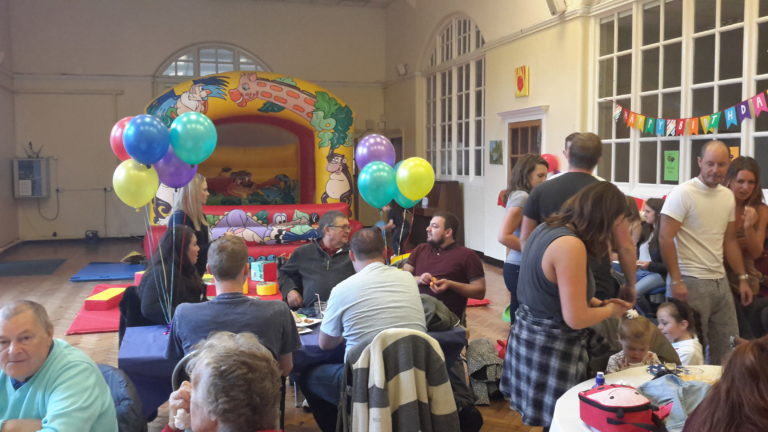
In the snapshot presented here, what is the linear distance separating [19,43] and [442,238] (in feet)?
34.9

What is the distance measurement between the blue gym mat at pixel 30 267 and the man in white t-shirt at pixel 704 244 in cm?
Result: 784

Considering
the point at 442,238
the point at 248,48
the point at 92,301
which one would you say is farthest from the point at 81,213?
the point at 442,238

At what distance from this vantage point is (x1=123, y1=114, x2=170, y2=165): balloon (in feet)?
12.4

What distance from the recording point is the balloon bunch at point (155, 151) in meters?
3.83

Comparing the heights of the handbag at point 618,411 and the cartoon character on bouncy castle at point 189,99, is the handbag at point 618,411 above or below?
below

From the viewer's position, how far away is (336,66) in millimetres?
13336

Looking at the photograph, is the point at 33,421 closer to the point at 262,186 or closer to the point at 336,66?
the point at 262,186

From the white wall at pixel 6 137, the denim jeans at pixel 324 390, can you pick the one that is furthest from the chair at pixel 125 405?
the white wall at pixel 6 137

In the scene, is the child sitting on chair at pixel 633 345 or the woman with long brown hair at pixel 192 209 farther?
the woman with long brown hair at pixel 192 209

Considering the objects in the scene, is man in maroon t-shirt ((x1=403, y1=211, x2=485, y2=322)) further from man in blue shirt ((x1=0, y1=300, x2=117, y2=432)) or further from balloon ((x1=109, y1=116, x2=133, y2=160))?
man in blue shirt ((x1=0, y1=300, x2=117, y2=432))

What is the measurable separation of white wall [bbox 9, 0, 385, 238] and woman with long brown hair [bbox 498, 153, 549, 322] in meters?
9.57

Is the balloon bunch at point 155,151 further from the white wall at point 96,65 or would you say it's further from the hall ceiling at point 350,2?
the hall ceiling at point 350,2

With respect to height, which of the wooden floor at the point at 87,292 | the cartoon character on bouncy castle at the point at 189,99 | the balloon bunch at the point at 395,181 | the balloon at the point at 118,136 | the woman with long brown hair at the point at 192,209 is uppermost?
the cartoon character on bouncy castle at the point at 189,99

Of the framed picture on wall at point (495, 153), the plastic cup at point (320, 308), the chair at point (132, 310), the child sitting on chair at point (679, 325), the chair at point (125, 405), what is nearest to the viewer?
the chair at point (125, 405)
